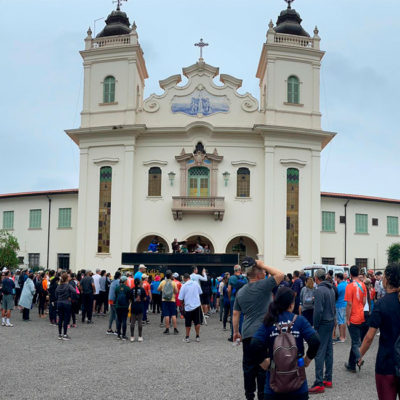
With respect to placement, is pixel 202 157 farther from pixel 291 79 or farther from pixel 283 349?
pixel 283 349

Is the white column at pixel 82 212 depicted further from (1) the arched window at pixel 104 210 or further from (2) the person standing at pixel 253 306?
(2) the person standing at pixel 253 306

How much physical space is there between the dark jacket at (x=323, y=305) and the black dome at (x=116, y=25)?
105 ft

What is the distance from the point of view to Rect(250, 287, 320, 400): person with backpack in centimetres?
481

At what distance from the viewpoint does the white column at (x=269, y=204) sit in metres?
34.3

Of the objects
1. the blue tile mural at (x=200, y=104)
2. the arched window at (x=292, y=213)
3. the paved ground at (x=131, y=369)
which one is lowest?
the paved ground at (x=131, y=369)

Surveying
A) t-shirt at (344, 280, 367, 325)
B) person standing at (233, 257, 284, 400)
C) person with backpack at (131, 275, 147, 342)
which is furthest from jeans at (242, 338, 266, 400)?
person with backpack at (131, 275, 147, 342)

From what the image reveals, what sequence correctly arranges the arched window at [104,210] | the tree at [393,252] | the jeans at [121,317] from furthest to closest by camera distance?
the tree at [393,252], the arched window at [104,210], the jeans at [121,317]

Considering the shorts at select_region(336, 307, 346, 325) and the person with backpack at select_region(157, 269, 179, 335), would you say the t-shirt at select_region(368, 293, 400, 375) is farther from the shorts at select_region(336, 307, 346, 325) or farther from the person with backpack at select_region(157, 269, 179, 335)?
the person with backpack at select_region(157, 269, 179, 335)

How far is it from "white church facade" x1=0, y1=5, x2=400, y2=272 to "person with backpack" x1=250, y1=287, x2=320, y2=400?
2933cm

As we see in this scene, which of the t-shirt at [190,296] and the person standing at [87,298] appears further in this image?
the person standing at [87,298]

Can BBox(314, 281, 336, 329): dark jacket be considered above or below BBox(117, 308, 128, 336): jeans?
above

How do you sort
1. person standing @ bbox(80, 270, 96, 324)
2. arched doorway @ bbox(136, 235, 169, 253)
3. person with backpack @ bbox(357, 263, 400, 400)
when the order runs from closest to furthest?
person with backpack @ bbox(357, 263, 400, 400) < person standing @ bbox(80, 270, 96, 324) < arched doorway @ bbox(136, 235, 169, 253)

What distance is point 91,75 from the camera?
37156 millimetres

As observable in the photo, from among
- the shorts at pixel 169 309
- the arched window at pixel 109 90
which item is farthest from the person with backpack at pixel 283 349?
the arched window at pixel 109 90
